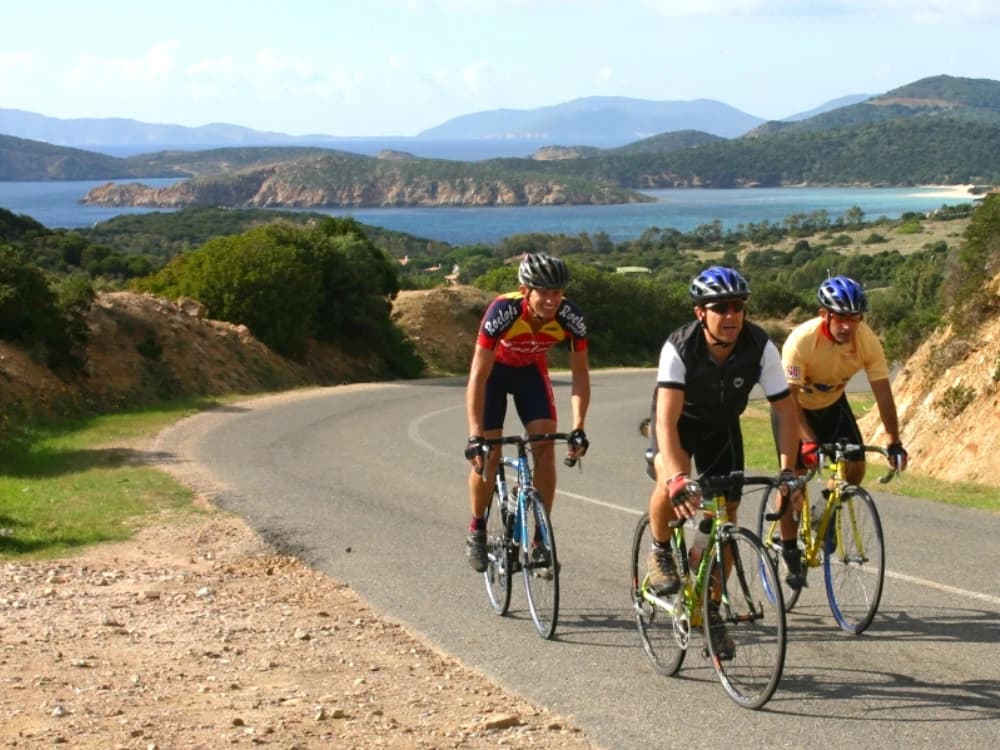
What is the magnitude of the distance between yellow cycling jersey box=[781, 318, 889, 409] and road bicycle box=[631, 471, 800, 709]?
155 cm

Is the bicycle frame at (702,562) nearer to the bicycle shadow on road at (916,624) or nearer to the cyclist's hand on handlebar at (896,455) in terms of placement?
the bicycle shadow on road at (916,624)

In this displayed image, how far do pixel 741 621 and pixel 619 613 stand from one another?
2079 millimetres

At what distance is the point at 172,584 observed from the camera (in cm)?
965

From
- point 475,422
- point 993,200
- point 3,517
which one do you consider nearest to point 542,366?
point 475,422

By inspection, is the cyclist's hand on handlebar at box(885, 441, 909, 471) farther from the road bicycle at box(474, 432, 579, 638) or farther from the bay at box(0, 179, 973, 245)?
the bay at box(0, 179, 973, 245)

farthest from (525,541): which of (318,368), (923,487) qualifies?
(318,368)

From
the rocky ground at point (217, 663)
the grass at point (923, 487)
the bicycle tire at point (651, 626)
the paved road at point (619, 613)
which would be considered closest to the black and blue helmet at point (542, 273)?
the bicycle tire at point (651, 626)

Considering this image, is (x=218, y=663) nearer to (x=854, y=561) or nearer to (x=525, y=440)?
(x=525, y=440)

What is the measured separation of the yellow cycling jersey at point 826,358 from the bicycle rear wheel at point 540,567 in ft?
5.42

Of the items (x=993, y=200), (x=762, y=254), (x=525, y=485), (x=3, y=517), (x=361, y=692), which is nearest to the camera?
(x=361, y=692)

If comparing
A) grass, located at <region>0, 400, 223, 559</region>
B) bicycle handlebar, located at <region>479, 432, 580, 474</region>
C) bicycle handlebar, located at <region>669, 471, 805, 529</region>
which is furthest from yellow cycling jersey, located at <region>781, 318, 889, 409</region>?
grass, located at <region>0, 400, 223, 559</region>

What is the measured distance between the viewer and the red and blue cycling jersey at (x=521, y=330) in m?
7.79

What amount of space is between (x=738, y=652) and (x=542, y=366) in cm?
255

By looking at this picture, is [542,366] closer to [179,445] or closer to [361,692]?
[361,692]
